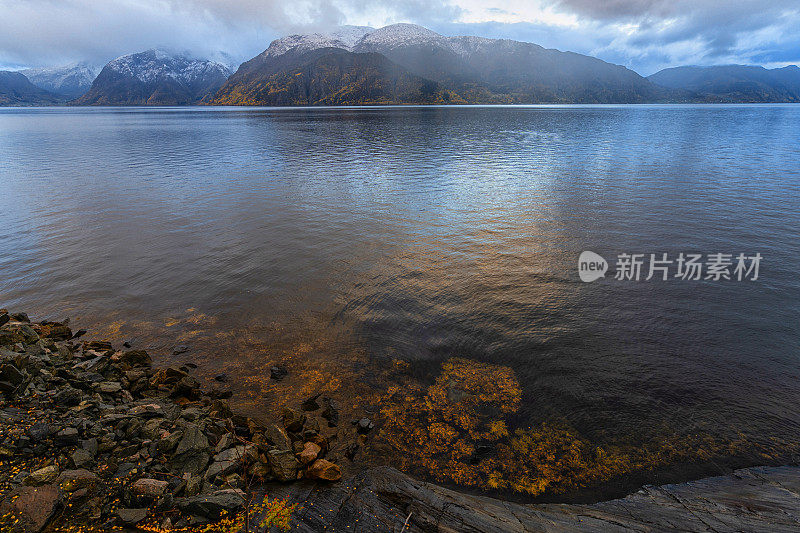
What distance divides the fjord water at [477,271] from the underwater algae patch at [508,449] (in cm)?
77

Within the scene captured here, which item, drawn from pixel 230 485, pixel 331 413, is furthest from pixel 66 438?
pixel 331 413

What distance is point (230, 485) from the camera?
9547 millimetres

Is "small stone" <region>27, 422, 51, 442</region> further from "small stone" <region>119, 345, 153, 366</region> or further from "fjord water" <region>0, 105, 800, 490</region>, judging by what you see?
"fjord water" <region>0, 105, 800, 490</region>

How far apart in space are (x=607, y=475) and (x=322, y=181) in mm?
45800

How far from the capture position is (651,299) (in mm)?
20047

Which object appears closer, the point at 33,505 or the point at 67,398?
the point at 33,505

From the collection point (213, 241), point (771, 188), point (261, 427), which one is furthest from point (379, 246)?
point (771, 188)

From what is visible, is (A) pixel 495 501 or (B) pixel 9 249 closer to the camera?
(A) pixel 495 501

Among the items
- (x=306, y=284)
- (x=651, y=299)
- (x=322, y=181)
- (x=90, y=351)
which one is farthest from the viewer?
(x=322, y=181)

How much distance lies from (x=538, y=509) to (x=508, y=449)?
2.33 meters

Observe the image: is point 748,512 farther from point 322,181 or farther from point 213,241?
point 322,181

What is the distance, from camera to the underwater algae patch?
11.0 meters

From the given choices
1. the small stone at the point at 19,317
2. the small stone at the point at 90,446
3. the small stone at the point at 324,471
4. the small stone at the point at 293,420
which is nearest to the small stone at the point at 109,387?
the small stone at the point at 90,446

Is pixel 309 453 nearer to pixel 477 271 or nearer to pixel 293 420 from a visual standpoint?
pixel 293 420
